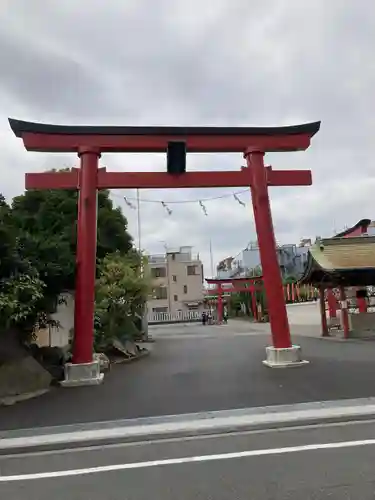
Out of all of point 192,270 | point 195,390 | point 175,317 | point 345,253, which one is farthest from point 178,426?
point 192,270

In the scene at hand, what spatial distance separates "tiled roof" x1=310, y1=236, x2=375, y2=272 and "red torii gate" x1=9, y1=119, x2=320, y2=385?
25.3 ft

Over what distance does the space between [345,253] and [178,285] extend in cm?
4753

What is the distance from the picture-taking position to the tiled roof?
1995cm

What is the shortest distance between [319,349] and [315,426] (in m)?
10.5

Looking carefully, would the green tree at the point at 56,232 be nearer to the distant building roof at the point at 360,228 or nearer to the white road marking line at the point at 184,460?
the white road marking line at the point at 184,460

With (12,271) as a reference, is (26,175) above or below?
above

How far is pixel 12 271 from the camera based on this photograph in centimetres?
995

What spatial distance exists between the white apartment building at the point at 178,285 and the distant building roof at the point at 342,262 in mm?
45455

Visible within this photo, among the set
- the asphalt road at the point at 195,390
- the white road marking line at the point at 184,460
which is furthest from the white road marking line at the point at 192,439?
the asphalt road at the point at 195,390

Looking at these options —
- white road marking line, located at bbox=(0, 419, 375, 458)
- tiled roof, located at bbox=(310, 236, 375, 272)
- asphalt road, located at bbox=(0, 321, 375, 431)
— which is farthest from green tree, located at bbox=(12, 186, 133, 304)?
tiled roof, located at bbox=(310, 236, 375, 272)

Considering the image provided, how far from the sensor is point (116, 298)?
17.7 metres

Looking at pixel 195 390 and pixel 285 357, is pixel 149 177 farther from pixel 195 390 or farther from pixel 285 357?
pixel 285 357

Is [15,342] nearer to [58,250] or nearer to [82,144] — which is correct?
[58,250]

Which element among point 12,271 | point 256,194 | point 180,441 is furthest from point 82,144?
point 180,441
